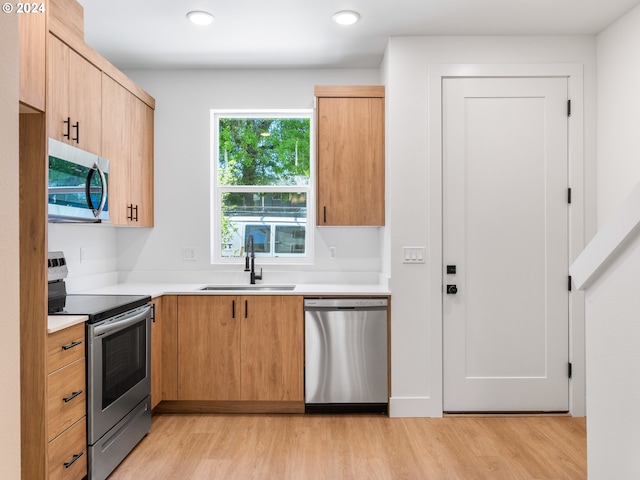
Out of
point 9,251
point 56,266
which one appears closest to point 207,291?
point 56,266

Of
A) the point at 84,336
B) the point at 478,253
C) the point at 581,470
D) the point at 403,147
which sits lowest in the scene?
the point at 581,470

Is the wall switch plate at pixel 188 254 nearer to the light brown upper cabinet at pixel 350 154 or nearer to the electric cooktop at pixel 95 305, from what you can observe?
the electric cooktop at pixel 95 305

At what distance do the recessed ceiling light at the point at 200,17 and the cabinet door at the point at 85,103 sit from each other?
0.69 metres

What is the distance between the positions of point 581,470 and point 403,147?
7.28 feet

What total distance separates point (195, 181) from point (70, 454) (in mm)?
2320

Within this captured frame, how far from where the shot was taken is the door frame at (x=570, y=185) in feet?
10.4

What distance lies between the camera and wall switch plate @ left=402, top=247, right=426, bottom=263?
320 centimetres

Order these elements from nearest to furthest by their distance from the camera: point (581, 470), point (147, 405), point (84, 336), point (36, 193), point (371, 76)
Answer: point (36, 193) → point (84, 336) → point (581, 470) → point (147, 405) → point (371, 76)

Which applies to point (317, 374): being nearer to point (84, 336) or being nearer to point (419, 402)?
point (419, 402)

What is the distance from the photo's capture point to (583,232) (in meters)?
3.18

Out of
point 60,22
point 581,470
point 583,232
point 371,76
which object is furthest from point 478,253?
point 60,22

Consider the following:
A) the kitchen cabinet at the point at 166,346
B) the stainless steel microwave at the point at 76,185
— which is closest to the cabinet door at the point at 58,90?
the stainless steel microwave at the point at 76,185

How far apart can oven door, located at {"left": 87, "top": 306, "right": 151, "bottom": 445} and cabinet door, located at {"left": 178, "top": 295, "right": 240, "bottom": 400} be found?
0.33 m

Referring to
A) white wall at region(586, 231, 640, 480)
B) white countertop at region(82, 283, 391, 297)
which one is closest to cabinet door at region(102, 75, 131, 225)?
white countertop at region(82, 283, 391, 297)
